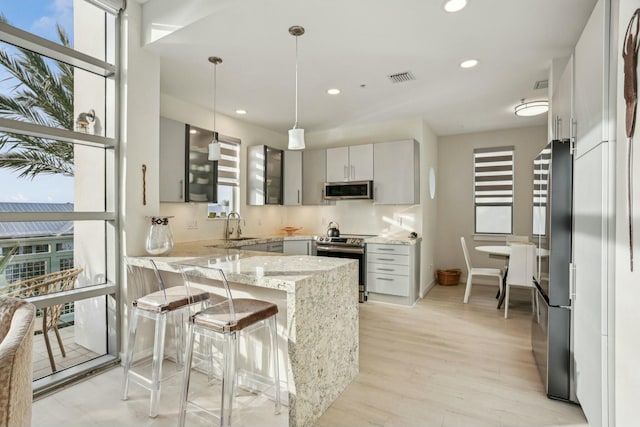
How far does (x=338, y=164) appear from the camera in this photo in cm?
513

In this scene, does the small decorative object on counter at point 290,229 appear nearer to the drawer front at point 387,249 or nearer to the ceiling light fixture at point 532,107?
the drawer front at point 387,249

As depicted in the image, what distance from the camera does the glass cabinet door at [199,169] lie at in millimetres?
3779

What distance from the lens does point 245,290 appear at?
235 cm

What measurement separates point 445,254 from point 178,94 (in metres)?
5.11

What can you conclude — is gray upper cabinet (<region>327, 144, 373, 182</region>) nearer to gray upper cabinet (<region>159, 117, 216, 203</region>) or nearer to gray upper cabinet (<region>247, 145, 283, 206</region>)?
gray upper cabinet (<region>247, 145, 283, 206</region>)

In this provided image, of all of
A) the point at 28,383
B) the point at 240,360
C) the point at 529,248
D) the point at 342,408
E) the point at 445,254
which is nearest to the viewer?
the point at 28,383

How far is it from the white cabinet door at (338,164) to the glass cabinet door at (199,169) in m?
1.87

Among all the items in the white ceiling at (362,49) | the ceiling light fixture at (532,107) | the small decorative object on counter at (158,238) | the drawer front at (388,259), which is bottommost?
the drawer front at (388,259)

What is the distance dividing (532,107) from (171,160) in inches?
172

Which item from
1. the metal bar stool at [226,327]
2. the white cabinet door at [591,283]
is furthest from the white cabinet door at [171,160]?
the white cabinet door at [591,283]

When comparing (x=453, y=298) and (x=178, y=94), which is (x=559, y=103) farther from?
(x=178, y=94)

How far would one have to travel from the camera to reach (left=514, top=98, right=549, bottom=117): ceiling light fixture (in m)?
3.85

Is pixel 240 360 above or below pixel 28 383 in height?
below

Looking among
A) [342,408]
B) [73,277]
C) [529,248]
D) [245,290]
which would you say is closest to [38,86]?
[73,277]
